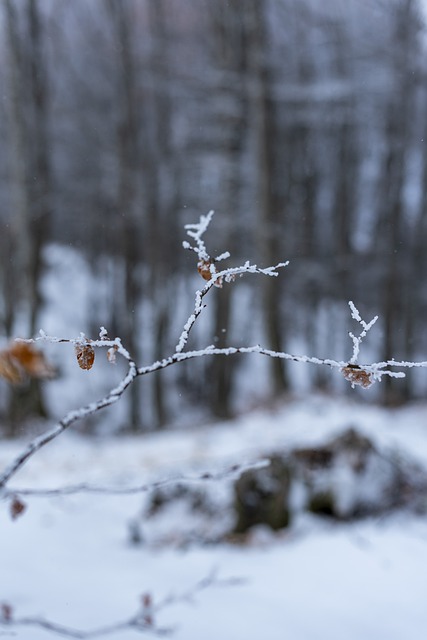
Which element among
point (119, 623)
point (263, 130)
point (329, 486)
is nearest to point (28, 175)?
point (263, 130)

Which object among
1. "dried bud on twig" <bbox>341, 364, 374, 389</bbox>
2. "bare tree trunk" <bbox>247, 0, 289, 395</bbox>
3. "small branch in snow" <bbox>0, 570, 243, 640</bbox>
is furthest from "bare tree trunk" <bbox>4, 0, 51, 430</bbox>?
"dried bud on twig" <bbox>341, 364, 374, 389</bbox>

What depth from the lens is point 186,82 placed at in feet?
35.9

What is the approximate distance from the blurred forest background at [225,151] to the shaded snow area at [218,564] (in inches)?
225

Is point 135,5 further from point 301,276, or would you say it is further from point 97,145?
point 301,276

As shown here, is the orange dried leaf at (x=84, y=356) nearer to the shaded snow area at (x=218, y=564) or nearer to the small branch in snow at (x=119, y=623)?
the shaded snow area at (x=218, y=564)

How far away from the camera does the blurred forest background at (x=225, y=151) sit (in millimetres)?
10203

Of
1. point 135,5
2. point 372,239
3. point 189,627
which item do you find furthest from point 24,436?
point 372,239

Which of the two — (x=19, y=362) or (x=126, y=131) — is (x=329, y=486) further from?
(x=126, y=131)

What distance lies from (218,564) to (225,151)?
8.39 meters

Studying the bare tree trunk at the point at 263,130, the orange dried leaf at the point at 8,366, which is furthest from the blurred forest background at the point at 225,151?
the orange dried leaf at the point at 8,366

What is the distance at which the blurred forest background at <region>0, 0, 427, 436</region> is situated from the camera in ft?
33.5

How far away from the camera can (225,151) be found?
10.7 m

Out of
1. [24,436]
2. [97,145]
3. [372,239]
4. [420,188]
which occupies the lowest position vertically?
[24,436]

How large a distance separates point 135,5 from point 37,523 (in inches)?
450
